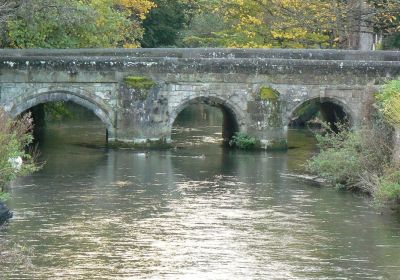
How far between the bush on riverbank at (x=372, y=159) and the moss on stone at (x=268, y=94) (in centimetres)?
766

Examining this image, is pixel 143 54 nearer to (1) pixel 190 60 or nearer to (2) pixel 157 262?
(1) pixel 190 60

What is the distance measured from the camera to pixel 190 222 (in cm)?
2583

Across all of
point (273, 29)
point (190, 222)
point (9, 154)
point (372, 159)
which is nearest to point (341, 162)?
point (372, 159)

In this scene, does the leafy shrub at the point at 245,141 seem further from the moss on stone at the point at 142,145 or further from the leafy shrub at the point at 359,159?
the leafy shrub at the point at 359,159

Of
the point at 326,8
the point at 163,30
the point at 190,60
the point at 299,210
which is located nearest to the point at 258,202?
the point at 299,210

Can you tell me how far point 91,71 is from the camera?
39594 millimetres

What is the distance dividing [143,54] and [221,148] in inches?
173

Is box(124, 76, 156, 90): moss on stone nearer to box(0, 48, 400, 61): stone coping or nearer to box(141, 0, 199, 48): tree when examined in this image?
box(0, 48, 400, 61): stone coping

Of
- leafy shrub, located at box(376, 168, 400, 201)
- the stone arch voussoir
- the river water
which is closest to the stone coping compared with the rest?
the stone arch voussoir

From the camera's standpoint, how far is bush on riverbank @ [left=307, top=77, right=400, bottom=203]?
27.0m

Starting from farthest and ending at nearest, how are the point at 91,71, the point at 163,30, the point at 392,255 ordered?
the point at 163,30
the point at 91,71
the point at 392,255

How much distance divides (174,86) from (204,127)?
10.4m

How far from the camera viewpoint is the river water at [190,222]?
21359 millimetres

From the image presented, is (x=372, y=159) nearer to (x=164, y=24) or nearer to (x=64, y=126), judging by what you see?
(x=64, y=126)
